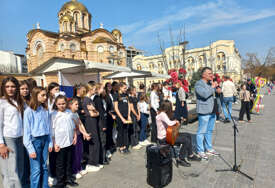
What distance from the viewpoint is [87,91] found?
12.9 feet

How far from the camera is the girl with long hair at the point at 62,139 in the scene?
121 inches

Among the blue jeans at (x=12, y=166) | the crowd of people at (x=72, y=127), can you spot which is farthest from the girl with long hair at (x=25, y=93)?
the blue jeans at (x=12, y=166)

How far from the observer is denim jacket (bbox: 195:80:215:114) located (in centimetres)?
395

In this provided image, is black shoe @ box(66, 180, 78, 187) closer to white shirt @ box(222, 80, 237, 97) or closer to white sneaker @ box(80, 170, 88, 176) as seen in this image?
white sneaker @ box(80, 170, 88, 176)

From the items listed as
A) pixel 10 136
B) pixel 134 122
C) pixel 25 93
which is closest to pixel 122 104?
pixel 134 122

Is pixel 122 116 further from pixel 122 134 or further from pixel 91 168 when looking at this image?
pixel 91 168

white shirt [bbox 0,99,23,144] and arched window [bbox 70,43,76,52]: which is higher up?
arched window [bbox 70,43,76,52]

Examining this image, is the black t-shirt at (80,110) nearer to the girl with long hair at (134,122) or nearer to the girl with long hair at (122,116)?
the girl with long hair at (122,116)

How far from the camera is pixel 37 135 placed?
2.66 metres

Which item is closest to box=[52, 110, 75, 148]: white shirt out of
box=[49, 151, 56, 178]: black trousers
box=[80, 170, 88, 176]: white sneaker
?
box=[49, 151, 56, 178]: black trousers

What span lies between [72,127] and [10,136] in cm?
99

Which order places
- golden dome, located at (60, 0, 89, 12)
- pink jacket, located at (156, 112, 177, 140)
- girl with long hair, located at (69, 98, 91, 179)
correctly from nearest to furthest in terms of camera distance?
girl with long hair, located at (69, 98, 91, 179) → pink jacket, located at (156, 112, 177, 140) → golden dome, located at (60, 0, 89, 12)

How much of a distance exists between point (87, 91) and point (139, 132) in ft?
8.33

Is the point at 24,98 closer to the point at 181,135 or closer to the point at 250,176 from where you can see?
the point at 181,135
